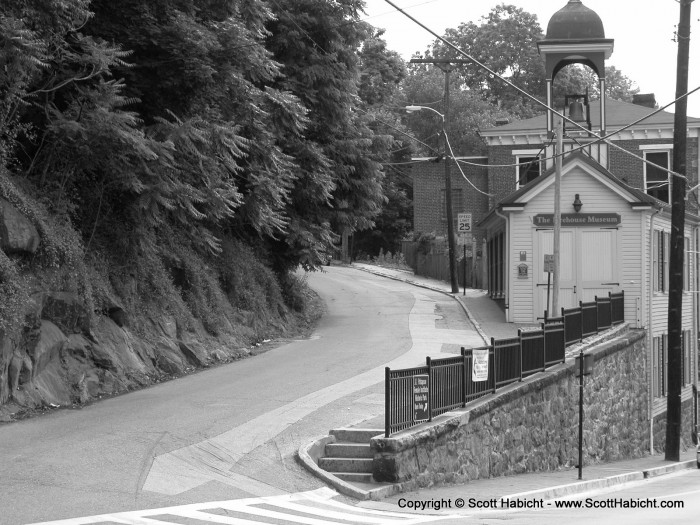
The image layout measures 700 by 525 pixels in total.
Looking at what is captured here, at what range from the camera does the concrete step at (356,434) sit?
14.3 meters

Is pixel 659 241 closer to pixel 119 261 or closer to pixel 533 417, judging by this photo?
pixel 533 417

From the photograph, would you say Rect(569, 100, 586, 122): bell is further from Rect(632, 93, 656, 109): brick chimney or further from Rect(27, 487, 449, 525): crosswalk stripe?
Rect(27, 487, 449, 525): crosswalk stripe

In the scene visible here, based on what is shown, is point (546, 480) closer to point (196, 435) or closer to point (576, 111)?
point (196, 435)

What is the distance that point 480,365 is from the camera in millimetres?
16234

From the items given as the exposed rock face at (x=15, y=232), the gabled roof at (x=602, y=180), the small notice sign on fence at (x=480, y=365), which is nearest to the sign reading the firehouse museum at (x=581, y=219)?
the gabled roof at (x=602, y=180)

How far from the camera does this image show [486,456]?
16.0 metres

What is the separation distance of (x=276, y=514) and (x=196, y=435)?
157 inches

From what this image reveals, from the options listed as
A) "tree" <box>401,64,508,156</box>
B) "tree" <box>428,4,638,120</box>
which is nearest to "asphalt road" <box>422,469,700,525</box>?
"tree" <box>401,64,508,156</box>

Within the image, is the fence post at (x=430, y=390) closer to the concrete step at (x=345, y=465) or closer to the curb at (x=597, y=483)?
the concrete step at (x=345, y=465)

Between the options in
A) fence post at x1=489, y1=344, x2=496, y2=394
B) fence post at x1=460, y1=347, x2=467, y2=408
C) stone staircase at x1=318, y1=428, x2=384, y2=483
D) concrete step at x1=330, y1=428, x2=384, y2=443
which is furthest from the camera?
fence post at x1=489, y1=344, x2=496, y2=394

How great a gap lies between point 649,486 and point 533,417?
8.28ft

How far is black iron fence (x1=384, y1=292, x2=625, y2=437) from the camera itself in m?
13.8

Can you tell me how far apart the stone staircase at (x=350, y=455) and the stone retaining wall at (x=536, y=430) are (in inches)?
15.6

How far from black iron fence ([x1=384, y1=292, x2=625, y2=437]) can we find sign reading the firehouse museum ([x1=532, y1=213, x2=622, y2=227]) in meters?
7.31
